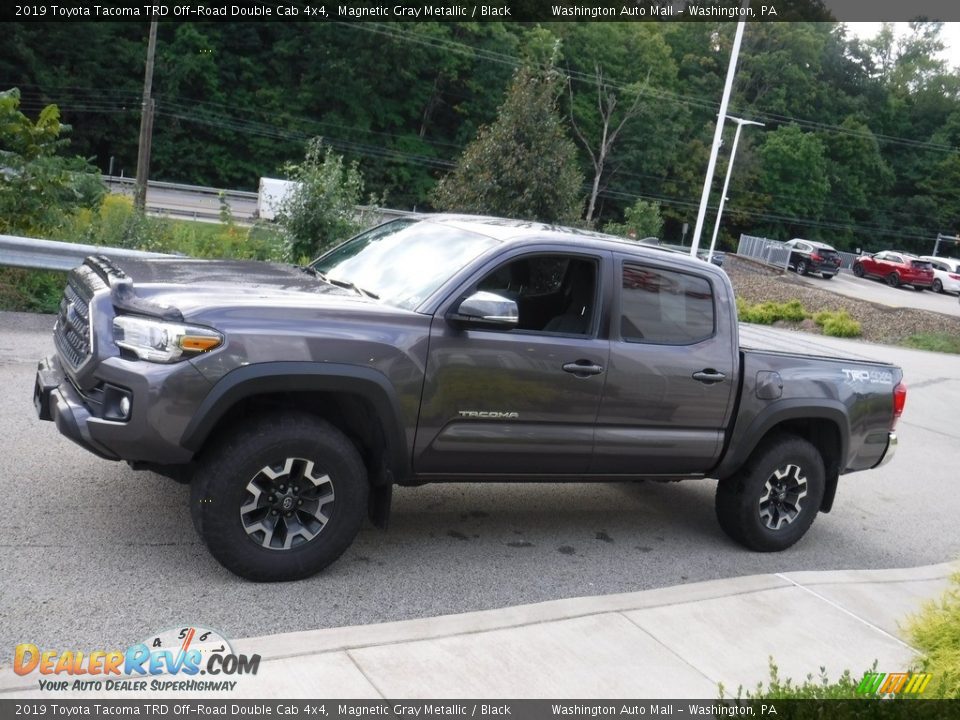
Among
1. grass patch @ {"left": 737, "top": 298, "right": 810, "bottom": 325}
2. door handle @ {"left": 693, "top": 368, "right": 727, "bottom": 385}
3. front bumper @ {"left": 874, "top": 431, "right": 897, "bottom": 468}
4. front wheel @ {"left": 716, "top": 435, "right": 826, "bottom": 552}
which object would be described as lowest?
grass patch @ {"left": 737, "top": 298, "right": 810, "bottom": 325}

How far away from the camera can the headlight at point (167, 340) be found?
170 inches

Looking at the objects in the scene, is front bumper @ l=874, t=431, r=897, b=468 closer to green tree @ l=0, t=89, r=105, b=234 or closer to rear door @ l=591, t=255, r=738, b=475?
rear door @ l=591, t=255, r=738, b=475

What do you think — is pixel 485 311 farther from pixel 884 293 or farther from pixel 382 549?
pixel 884 293

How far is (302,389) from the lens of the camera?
178 inches

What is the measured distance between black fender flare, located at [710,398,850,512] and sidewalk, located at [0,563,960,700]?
32.1 inches

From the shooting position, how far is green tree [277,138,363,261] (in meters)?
13.7

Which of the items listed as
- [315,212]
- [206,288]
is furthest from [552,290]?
[315,212]

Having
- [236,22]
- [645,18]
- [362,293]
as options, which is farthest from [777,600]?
[645,18]

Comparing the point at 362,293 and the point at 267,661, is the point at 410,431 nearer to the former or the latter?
the point at 362,293

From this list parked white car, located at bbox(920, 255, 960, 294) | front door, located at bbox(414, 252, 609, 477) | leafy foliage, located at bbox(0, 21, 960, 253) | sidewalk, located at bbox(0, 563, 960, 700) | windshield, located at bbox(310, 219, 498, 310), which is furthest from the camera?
leafy foliage, located at bbox(0, 21, 960, 253)

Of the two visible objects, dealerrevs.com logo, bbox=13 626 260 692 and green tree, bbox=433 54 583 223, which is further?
green tree, bbox=433 54 583 223

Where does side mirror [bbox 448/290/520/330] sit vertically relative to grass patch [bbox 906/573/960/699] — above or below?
above

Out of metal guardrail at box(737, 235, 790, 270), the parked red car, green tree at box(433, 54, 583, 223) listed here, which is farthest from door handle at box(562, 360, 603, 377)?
the parked red car

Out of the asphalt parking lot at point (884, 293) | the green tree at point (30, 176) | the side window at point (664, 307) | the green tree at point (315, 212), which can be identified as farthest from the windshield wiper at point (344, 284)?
the asphalt parking lot at point (884, 293)
